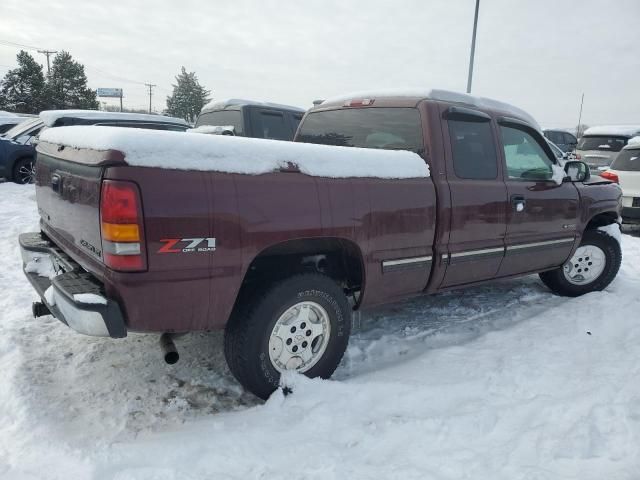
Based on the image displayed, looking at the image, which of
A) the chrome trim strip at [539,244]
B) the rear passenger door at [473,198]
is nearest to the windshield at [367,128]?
the rear passenger door at [473,198]

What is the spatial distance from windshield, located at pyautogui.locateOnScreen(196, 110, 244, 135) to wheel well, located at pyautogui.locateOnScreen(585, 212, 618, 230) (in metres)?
5.67

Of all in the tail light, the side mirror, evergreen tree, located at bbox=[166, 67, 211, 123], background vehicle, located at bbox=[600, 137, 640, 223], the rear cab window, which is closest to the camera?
the tail light

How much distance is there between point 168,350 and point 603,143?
1356 centimetres

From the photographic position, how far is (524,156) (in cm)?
434

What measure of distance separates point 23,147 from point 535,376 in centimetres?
1147

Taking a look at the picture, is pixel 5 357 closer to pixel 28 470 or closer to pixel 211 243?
pixel 28 470

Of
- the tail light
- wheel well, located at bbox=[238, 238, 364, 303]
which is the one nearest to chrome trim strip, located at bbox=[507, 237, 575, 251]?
wheel well, located at bbox=[238, 238, 364, 303]

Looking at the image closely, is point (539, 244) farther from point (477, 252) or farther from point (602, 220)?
point (602, 220)

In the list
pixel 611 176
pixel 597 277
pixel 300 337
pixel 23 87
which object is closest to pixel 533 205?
pixel 597 277

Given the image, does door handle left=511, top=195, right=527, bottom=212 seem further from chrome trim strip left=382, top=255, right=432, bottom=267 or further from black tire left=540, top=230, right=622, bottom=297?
black tire left=540, top=230, right=622, bottom=297

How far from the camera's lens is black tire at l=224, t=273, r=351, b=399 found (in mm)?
2732

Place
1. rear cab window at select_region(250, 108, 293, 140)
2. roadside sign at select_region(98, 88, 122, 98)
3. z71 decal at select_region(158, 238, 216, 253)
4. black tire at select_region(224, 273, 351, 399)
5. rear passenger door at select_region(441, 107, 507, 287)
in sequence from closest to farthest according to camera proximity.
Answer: z71 decal at select_region(158, 238, 216, 253)
black tire at select_region(224, 273, 351, 399)
rear passenger door at select_region(441, 107, 507, 287)
rear cab window at select_region(250, 108, 293, 140)
roadside sign at select_region(98, 88, 122, 98)

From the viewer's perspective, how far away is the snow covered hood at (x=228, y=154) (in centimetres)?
232

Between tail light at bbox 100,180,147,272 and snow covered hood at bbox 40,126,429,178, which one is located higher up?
snow covered hood at bbox 40,126,429,178
